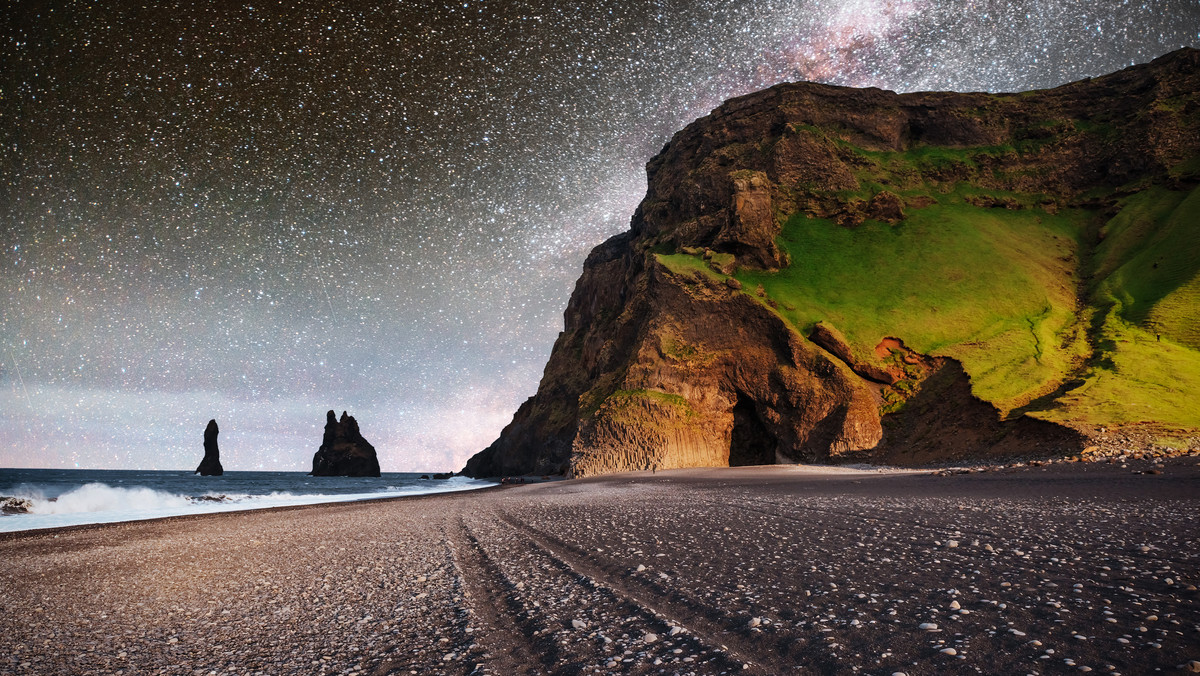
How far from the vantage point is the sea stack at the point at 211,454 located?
487 feet

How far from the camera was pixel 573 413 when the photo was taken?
220ft

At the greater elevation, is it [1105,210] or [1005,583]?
[1105,210]

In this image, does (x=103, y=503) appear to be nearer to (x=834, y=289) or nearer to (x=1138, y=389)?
(x=834, y=289)

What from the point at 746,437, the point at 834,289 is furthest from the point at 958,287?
the point at 746,437

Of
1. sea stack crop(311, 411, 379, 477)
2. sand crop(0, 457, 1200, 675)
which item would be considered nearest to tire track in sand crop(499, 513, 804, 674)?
sand crop(0, 457, 1200, 675)

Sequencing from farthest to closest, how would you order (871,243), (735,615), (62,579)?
(871,243) < (62,579) < (735,615)

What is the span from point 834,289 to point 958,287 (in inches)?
429

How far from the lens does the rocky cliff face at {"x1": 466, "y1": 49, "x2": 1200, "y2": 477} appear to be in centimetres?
4012

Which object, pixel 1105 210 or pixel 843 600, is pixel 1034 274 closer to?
pixel 1105 210

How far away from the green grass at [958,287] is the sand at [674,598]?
32.3 meters

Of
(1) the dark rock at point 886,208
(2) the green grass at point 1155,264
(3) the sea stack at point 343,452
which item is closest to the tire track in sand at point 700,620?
(2) the green grass at point 1155,264

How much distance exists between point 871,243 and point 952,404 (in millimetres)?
24045

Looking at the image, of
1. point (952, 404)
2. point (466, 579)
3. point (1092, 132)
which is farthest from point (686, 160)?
point (466, 579)

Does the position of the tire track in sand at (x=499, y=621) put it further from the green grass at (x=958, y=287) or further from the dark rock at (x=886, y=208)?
the dark rock at (x=886, y=208)
